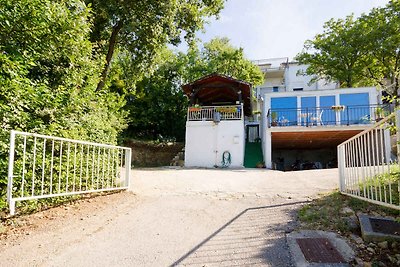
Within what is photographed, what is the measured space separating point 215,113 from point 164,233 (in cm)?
1131

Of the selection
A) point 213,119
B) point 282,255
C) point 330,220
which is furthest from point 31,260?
point 213,119

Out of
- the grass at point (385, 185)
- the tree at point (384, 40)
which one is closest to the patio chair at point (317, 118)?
the tree at point (384, 40)

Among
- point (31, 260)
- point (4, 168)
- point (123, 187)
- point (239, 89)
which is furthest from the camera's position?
point (239, 89)

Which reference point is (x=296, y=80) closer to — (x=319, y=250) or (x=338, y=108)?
(x=338, y=108)

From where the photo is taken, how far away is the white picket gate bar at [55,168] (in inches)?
142

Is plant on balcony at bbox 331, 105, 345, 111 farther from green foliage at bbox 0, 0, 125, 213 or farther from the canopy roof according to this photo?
green foliage at bbox 0, 0, 125, 213

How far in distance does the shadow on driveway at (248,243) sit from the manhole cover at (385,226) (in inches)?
40.7

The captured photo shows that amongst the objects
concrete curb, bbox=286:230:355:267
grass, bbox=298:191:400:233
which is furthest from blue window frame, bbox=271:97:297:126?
concrete curb, bbox=286:230:355:267

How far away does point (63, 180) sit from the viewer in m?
4.51

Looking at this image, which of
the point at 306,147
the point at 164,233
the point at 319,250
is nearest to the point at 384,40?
the point at 306,147

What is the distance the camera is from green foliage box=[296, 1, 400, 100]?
1766cm

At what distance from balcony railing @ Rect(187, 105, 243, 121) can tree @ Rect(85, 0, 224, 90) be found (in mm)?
4196

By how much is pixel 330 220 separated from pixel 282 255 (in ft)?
4.61

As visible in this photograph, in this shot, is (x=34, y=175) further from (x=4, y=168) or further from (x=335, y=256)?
(x=335, y=256)
